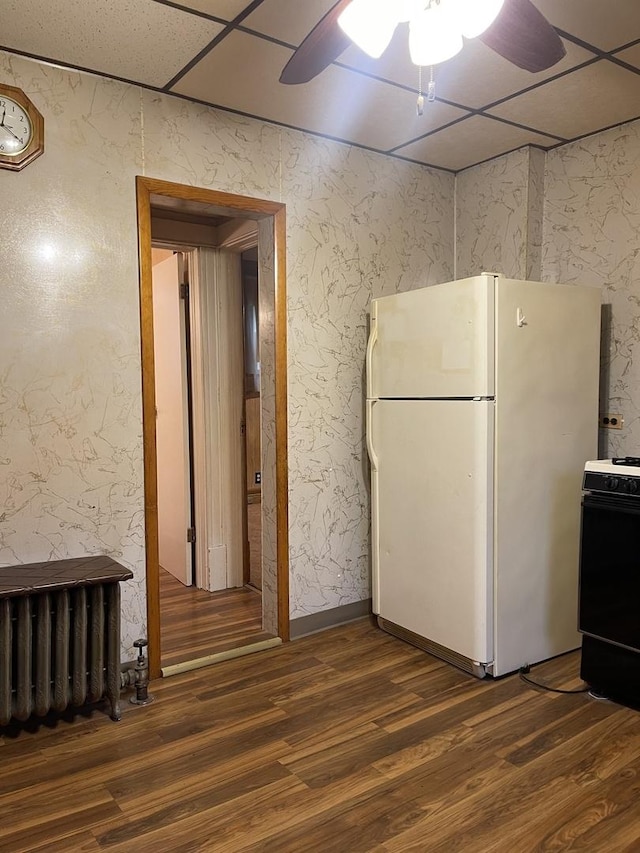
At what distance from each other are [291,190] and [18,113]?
1.26 metres

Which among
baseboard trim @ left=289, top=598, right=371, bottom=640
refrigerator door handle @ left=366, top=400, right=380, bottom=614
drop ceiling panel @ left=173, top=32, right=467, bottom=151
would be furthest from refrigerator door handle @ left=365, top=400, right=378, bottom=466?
drop ceiling panel @ left=173, top=32, right=467, bottom=151

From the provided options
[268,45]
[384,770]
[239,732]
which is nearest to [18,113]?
[268,45]

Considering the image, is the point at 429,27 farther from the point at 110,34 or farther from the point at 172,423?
the point at 172,423

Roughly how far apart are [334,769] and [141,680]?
0.92m

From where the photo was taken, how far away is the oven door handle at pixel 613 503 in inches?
97.3

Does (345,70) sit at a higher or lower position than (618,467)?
higher

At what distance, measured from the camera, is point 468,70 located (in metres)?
2.52

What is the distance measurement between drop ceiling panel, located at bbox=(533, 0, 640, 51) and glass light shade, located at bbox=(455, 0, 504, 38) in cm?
71

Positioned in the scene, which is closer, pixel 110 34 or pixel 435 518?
pixel 110 34

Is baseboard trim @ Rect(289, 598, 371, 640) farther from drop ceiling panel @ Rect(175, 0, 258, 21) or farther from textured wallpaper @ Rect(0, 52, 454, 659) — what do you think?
drop ceiling panel @ Rect(175, 0, 258, 21)

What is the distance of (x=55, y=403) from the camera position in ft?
8.45

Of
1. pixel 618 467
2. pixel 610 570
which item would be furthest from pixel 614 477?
pixel 610 570

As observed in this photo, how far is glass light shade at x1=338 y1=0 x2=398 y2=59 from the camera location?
5.10ft

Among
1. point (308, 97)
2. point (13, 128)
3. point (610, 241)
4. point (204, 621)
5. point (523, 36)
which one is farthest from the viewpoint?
point (204, 621)
